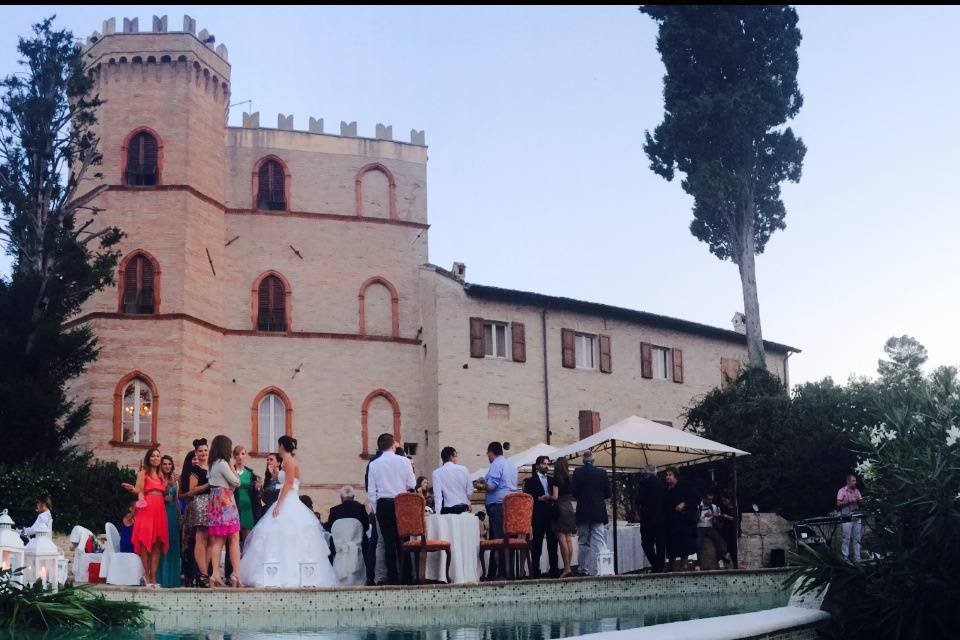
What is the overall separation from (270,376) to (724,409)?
13.1 meters

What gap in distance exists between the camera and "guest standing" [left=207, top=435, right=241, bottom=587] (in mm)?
13641

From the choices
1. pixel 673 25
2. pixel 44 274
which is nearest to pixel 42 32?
pixel 44 274

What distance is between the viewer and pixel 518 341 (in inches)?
1516

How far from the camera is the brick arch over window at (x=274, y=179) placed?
1507 inches

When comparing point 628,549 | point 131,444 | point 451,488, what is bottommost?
point 628,549

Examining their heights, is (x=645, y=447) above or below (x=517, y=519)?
above

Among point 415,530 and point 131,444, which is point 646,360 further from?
point 415,530

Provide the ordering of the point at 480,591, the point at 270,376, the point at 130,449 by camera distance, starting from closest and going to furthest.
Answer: the point at 480,591 → the point at 130,449 → the point at 270,376

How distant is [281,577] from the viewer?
1416 cm

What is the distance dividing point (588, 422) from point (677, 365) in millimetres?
4980

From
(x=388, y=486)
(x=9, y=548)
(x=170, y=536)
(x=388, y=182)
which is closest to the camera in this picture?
(x=9, y=548)

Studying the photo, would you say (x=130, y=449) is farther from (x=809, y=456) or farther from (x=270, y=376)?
(x=809, y=456)

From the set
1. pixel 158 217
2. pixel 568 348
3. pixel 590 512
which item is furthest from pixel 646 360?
pixel 590 512

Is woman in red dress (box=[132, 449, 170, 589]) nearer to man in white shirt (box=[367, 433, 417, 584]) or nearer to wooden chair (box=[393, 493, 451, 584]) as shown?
man in white shirt (box=[367, 433, 417, 584])
